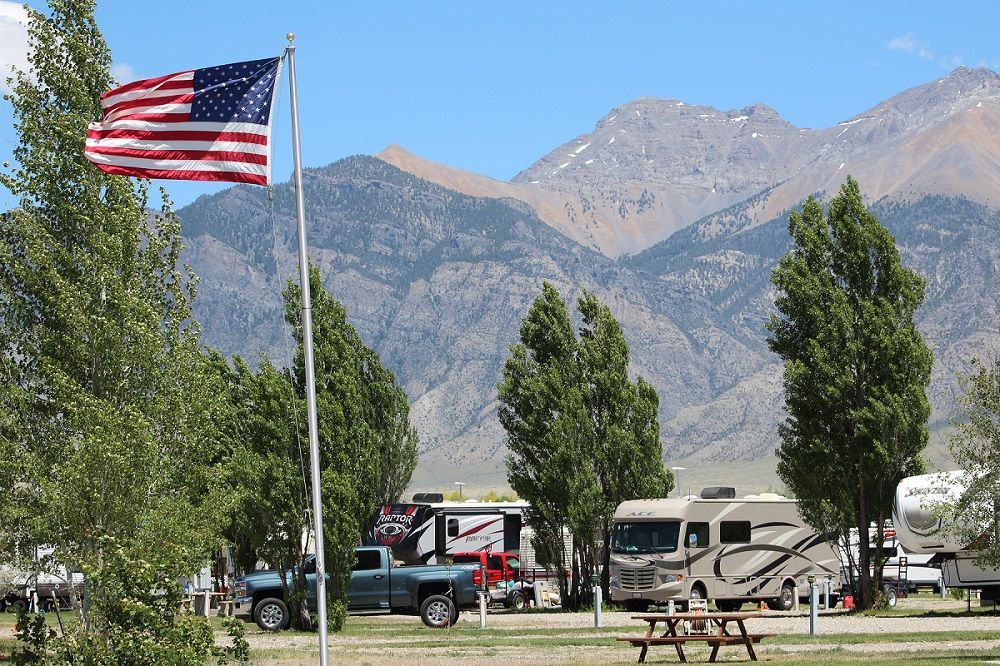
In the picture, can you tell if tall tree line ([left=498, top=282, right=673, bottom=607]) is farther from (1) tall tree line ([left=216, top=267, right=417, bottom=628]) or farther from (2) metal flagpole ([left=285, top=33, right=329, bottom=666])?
(2) metal flagpole ([left=285, top=33, right=329, bottom=666])

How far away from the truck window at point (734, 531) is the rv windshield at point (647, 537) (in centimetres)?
172

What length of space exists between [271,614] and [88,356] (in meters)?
15.0

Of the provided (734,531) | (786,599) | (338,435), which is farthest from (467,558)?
(338,435)

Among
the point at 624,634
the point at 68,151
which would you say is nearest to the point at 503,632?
the point at 624,634

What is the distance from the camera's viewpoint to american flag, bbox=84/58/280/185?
18750mm

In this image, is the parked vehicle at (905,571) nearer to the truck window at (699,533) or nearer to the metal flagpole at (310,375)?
the truck window at (699,533)

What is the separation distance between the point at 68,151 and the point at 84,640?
10.1m

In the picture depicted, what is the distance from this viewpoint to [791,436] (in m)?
42.1

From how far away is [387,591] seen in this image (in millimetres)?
38375

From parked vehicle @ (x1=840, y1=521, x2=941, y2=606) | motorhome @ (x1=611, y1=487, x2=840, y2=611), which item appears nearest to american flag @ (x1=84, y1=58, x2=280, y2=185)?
motorhome @ (x1=611, y1=487, x2=840, y2=611)

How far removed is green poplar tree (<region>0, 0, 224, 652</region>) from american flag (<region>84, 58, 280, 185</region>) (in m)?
4.49

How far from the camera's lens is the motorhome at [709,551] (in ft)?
135

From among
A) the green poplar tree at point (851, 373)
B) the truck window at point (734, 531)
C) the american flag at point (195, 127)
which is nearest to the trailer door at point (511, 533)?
the truck window at point (734, 531)

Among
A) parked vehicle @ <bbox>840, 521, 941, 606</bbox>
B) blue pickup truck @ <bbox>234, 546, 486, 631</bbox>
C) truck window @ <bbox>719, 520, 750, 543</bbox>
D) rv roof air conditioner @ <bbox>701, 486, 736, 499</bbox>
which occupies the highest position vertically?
rv roof air conditioner @ <bbox>701, 486, 736, 499</bbox>
